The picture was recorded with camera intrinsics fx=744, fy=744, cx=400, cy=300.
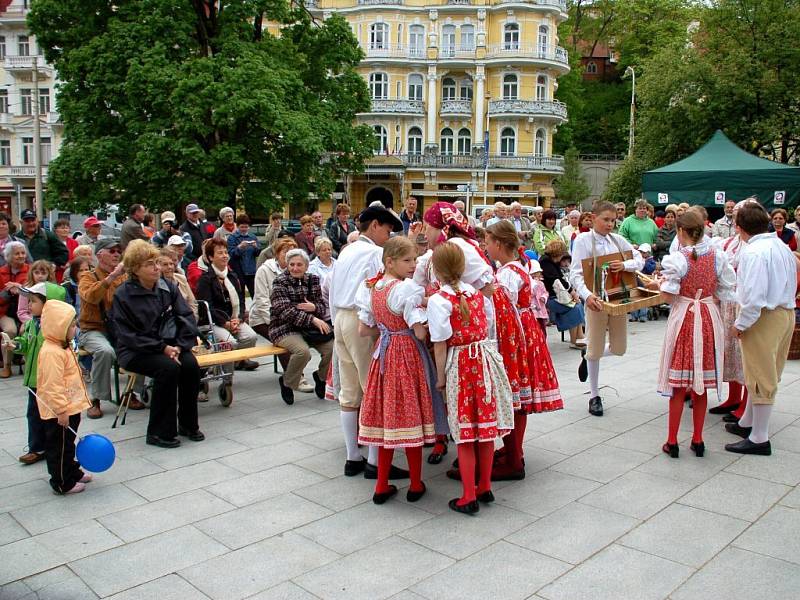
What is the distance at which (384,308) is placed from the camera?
4.84m

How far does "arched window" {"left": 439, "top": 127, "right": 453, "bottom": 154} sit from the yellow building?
7 centimetres

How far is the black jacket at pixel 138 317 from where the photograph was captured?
6.32m

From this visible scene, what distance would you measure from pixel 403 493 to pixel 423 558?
105 centimetres

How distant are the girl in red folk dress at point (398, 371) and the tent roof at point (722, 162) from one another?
1425 cm

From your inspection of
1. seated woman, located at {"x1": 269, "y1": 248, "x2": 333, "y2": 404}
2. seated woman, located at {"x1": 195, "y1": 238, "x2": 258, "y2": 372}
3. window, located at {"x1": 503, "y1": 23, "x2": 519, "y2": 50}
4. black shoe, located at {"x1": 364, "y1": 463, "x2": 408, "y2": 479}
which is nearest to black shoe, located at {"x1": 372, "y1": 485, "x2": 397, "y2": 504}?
black shoe, located at {"x1": 364, "y1": 463, "x2": 408, "y2": 479}

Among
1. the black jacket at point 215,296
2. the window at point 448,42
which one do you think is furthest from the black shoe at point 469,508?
the window at point 448,42

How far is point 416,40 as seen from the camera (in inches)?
1987

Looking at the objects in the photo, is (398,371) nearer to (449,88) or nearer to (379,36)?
(379,36)

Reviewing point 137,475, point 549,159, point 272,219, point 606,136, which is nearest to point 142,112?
point 272,219

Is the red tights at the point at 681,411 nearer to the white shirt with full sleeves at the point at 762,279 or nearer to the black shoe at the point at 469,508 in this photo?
the white shirt with full sleeves at the point at 762,279

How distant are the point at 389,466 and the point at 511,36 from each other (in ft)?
161

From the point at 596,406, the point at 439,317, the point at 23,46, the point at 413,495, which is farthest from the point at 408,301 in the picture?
the point at 23,46

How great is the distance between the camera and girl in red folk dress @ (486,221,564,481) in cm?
542

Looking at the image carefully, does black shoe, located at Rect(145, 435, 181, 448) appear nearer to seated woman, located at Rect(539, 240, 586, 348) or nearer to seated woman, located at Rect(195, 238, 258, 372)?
seated woman, located at Rect(195, 238, 258, 372)
